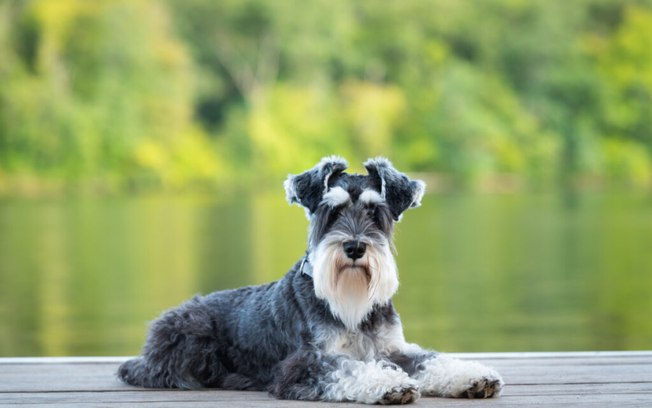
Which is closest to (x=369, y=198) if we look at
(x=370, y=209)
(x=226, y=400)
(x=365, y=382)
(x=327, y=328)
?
(x=370, y=209)

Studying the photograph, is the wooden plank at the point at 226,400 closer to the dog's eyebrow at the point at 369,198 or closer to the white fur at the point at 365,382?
the white fur at the point at 365,382

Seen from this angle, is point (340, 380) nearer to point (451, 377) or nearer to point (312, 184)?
point (451, 377)

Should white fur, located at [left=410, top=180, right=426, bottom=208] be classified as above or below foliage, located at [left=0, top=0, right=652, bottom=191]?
below

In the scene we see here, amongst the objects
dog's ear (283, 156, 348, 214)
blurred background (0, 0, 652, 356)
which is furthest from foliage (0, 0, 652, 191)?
dog's ear (283, 156, 348, 214)

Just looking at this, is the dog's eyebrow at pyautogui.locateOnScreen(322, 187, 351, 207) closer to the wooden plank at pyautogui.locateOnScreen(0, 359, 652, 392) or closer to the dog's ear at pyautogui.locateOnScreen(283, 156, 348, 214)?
the dog's ear at pyautogui.locateOnScreen(283, 156, 348, 214)

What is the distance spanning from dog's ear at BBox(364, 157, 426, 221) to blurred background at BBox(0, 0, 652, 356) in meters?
19.1

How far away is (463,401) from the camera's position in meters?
3.89

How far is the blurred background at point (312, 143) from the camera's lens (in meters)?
28.1

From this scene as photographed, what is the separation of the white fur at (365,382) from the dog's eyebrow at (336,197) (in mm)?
596

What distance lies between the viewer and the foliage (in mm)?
41688

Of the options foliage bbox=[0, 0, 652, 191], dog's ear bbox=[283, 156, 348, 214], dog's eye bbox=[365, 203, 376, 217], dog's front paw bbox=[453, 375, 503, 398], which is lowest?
dog's front paw bbox=[453, 375, 503, 398]

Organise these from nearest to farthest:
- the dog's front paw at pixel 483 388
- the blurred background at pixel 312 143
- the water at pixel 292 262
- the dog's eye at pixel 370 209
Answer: the dog's eye at pixel 370 209, the dog's front paw at pixel 483 388, the water at pixel 292 262, the blurred background at pixel 312 143

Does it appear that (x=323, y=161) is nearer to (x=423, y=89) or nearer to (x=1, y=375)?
(x=1, y=375)

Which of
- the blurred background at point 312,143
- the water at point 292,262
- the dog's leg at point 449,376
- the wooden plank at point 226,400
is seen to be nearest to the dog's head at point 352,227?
the dog's leg at point 449,376
